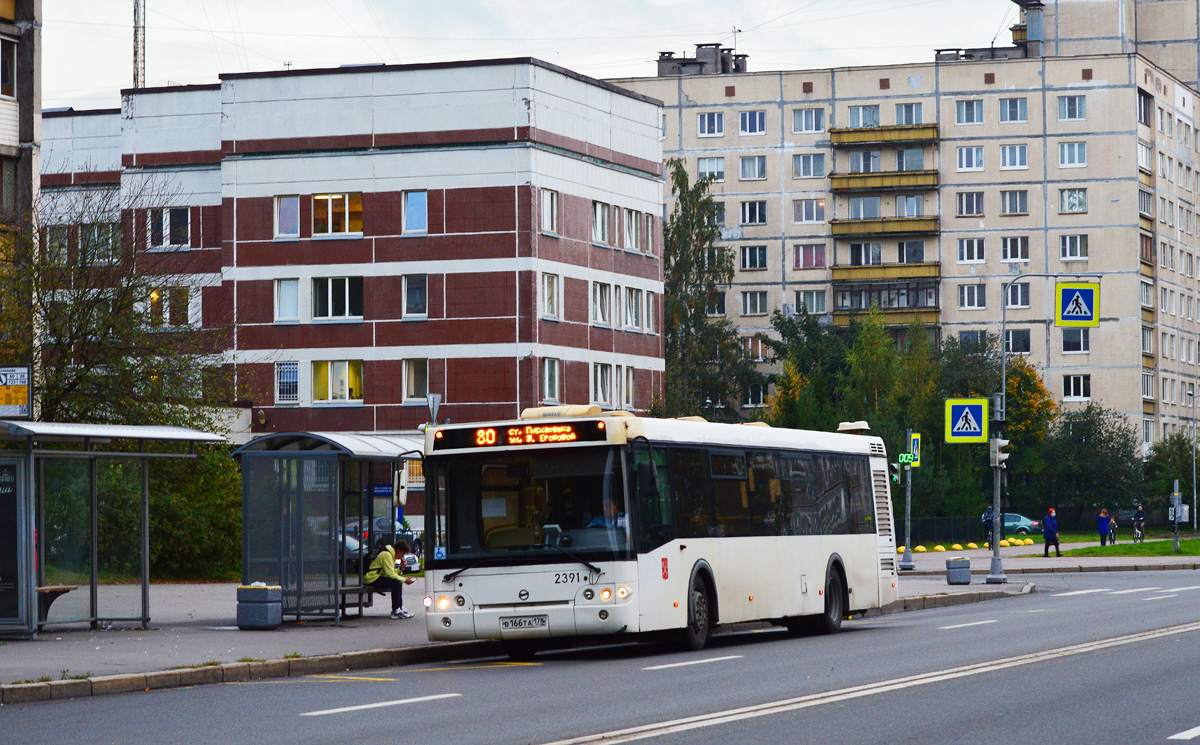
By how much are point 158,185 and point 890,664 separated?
53.7 metres

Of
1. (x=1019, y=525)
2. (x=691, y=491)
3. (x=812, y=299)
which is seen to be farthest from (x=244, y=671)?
(x=812, y=299)

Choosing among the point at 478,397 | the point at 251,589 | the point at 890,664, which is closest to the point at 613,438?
the point at 890,664

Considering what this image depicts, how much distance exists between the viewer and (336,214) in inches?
2459

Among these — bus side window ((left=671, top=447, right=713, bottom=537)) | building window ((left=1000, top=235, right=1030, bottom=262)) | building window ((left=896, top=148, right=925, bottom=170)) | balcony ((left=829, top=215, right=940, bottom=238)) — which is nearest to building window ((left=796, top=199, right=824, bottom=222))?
balcony ((left=829, top=215, right=940, bottom=238))

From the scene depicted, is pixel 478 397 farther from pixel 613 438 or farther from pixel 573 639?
pixel 613 438

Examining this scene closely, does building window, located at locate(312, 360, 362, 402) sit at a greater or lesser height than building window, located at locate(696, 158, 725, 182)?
lesser

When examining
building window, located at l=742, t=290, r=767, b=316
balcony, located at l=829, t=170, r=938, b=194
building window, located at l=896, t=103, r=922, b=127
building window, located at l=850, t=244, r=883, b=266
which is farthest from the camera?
building window, located at l=742, t=290, r=767, b=316

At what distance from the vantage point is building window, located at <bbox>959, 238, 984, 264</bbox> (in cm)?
10025

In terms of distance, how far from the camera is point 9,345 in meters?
32.9

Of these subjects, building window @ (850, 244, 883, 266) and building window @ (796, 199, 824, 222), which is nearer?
building window @ (850, 244, 883, 266)

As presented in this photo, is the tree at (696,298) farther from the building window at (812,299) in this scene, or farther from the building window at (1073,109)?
the building window at (1073,109)

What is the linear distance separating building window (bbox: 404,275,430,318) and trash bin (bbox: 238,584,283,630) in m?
39.7

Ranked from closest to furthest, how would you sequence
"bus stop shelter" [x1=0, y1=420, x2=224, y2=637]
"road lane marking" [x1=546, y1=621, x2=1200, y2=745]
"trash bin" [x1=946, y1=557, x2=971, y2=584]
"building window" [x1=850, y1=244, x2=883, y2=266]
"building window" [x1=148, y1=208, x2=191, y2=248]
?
"road lane marking" [x1=546, y1=621, x2=1200, y2=745] < "bus stop shelter" [x1=0, y1=420, x2=224, y2=637] < "trash bin" [x1=946, y1=557, x2=971, y2=584] < "building window" [x1=148, y1=208, x2=191, y2=248] < "building window" [x1=850, y1=244, x2=883, y2=266]

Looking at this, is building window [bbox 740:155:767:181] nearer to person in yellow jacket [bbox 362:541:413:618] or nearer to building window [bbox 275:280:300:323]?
building window [bbox 275:280:300:323]
